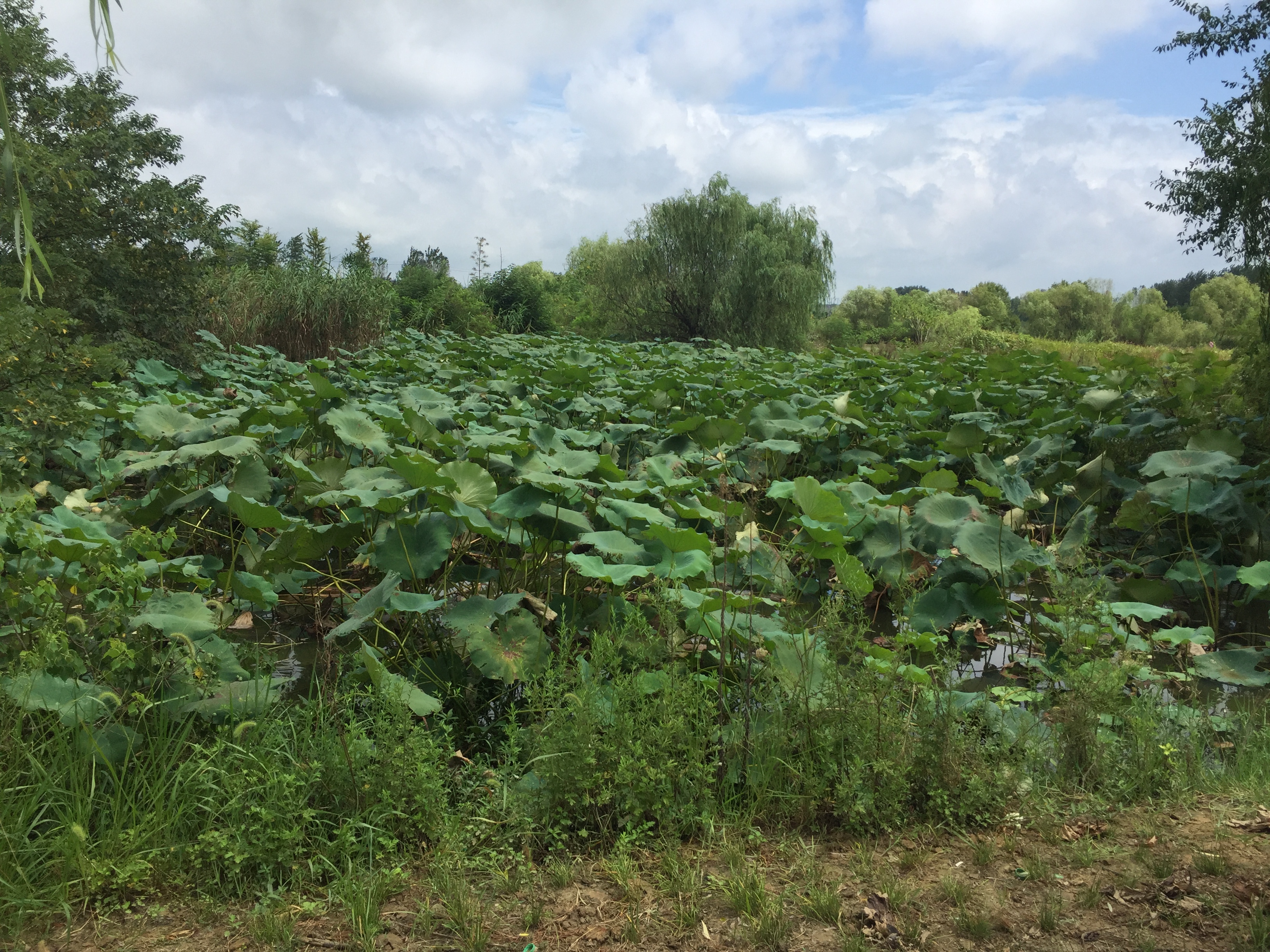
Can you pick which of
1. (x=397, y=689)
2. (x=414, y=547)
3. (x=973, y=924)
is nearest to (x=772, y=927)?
(x=973, y=924)

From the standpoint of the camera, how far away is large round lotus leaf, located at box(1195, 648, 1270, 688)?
2.86 metres

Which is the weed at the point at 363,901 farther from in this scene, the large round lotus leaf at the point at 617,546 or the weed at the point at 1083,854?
the weed at the point at 1083,854

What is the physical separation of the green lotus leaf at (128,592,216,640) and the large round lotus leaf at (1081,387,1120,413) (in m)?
5.05

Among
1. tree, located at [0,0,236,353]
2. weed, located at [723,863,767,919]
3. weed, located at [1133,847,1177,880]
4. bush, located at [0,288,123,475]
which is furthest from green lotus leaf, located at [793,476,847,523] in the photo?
tree, located at [0,0,236,353]

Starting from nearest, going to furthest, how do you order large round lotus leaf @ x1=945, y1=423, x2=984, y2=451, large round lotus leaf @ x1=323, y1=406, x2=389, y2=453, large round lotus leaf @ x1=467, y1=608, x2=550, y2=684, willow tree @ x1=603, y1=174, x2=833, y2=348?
large round lotus leaf @ x1=467, y1=608, x2=550, y2=684, large round lotus leaf @ x1=323, y1=406, x2=389, y2=453, large round lotus leaf @ x1=945, y1=423, x2=984, y2=451, willow tree @ x1=603, y1=174, x2=833, y2=348

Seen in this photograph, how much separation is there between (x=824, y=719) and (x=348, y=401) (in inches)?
165

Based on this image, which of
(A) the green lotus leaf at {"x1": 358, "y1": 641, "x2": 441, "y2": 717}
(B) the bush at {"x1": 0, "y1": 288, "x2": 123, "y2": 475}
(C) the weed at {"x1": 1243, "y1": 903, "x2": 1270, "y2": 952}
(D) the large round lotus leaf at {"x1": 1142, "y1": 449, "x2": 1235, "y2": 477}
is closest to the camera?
(C) the weed at {"x1": 1243, "y1": 903, "x2": 1270, "y2": 952}

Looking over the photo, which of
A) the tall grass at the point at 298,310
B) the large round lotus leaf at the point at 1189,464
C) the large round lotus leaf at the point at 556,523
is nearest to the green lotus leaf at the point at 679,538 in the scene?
the large round lotus leaf at the point at 556,523

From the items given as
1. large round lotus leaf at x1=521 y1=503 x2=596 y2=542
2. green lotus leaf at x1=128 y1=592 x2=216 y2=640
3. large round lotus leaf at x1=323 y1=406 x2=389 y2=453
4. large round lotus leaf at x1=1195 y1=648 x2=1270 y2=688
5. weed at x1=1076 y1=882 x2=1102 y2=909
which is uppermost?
large round lotus leaf at x1=323 y1=406 x2=389 y2=453

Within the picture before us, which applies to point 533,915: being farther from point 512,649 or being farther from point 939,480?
point 939,480

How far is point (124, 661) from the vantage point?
2049 mm

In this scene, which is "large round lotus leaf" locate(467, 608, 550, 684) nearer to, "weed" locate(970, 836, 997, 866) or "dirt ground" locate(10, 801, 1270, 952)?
"dirt ground" locate(10, 801, 1270, 952)

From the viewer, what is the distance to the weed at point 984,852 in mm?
1914

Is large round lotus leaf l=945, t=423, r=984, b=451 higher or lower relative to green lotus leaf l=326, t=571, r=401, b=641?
higher
